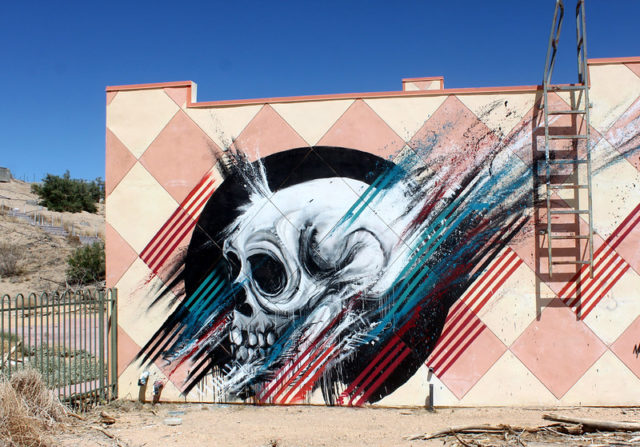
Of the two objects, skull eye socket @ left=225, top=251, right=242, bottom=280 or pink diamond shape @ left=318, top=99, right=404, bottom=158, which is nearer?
pink diamond shape @ left=318, top=99, right=404, bottom=158

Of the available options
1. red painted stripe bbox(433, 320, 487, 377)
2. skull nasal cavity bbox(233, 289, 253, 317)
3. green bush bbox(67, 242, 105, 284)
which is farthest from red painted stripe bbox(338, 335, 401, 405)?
green bush bbox(67, 242, 105, 284)

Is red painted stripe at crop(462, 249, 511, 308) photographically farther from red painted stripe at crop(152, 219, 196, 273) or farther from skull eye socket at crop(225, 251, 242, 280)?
red painted stripe at crop(152, 219, 196, 273)

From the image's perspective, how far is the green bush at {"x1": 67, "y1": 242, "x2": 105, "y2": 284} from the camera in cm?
2542

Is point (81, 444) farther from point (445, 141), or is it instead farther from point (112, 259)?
point (445, 141)

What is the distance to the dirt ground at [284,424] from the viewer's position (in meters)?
6.90

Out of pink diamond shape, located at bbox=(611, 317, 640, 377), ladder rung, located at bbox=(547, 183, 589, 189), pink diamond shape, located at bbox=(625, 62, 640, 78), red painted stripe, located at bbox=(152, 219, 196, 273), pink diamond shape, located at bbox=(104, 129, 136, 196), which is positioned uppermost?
pink diamond shape, located at bbox=(625, 62, 640, 78)

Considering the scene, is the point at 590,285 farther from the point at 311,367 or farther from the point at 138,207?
the point at 138,207

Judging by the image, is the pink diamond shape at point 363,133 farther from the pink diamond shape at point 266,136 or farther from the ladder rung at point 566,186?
the ladder rung at point 566,186

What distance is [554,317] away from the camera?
26.9ft

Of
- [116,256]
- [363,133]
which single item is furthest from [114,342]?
[363,133]

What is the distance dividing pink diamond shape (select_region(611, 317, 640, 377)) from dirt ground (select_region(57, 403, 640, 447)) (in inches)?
26.5

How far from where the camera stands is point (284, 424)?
7660mm

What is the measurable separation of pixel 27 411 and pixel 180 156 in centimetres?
442

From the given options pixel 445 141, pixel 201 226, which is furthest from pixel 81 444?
pixel 445 141
